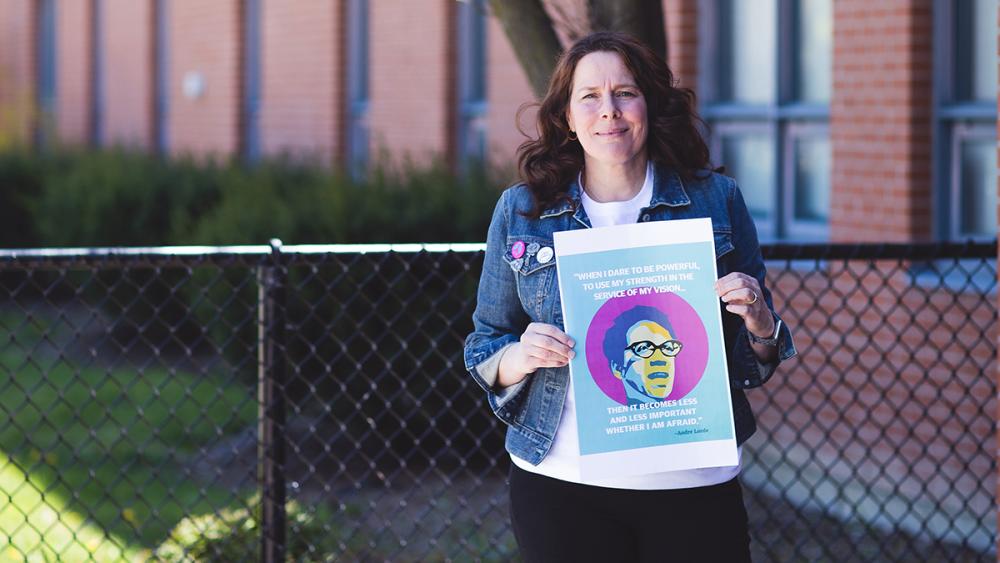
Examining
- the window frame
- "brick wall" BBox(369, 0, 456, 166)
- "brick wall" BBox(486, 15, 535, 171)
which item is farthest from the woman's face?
the window frame

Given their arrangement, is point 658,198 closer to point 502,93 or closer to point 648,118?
point 648,118

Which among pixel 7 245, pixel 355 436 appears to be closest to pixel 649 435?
pixel 355 436

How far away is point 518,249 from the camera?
2.84m

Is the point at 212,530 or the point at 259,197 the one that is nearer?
the point at 212,530

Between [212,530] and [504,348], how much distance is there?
2.94m

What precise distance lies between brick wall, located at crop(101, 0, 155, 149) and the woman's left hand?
49.9ft

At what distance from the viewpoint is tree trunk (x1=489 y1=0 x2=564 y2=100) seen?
4773mm

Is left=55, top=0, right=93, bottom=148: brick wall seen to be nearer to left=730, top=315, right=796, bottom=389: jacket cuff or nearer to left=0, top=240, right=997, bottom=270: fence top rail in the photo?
left=0, top=240, right=997, bottom=270: fence top rail

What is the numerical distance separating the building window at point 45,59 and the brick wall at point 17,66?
0.14 metres

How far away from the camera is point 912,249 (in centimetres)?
431

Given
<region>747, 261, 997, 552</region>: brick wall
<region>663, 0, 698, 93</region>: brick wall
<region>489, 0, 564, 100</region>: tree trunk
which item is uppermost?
<region>663, 0, 698, 93</region>: brick wall

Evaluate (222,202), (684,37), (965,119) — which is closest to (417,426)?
(684,37)

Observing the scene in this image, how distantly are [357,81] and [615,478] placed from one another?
35.9ft

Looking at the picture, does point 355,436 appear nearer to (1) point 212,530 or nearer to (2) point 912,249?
(1) point 212,530
